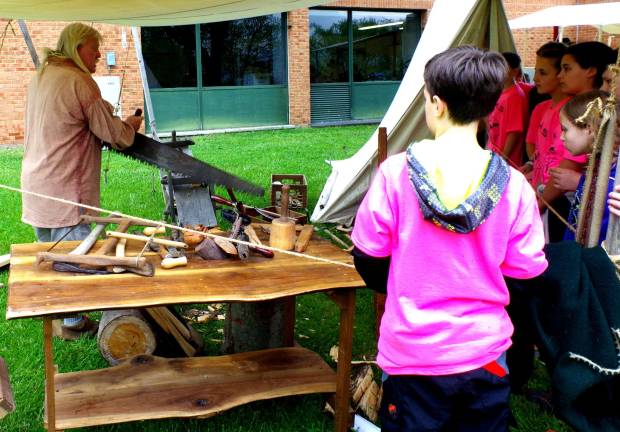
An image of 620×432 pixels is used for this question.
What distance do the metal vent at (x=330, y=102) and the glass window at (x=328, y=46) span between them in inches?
9.7

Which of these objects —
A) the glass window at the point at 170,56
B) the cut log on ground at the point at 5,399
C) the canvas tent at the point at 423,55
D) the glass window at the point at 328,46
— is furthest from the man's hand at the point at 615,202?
the glass window at the point at 328,46

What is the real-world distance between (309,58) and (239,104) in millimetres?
2163

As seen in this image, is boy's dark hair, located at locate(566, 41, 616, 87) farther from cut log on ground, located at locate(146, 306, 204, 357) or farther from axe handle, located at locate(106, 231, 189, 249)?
cut log on ground, located at locate(146, 306, 204, 357)

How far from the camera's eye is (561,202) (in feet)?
11.0

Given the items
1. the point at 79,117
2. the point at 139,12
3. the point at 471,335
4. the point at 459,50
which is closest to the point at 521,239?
the point at 471,335

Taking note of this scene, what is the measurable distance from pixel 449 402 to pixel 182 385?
1531 millimetres

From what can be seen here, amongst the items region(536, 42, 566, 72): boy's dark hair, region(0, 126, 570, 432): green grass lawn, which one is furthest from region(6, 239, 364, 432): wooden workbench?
region(536, 42, 566, 72): boy's dark hair

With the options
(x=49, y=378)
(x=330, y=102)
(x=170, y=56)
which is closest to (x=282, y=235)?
(x=49, y=378)

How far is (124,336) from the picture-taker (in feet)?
10.9

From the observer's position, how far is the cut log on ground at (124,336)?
328cm

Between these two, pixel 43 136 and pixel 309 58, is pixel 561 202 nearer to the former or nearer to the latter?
pixel 43 136

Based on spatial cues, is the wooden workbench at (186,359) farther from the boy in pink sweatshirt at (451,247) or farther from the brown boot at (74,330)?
the brown boot at (74,330)

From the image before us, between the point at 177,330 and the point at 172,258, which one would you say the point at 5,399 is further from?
the point at 177,330

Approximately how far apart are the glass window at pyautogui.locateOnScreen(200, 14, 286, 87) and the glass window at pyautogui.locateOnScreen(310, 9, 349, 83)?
3.39 ft
